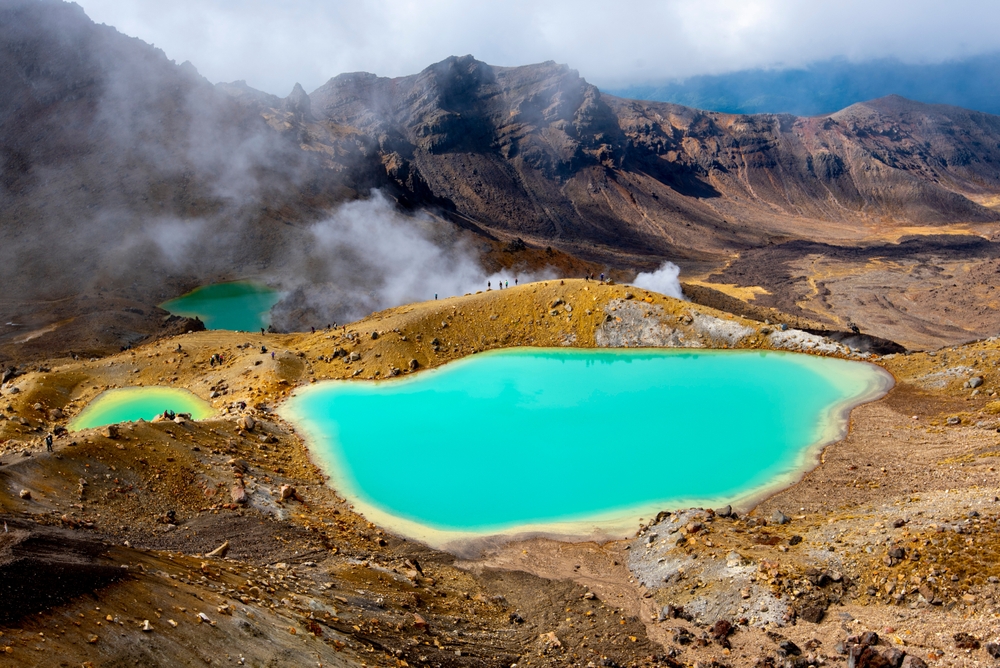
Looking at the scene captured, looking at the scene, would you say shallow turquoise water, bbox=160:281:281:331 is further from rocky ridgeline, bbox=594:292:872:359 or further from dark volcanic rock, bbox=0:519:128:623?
dark volcanic rock, bbox=0:519:128:623

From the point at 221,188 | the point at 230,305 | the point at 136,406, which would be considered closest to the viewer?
the point at 136,406

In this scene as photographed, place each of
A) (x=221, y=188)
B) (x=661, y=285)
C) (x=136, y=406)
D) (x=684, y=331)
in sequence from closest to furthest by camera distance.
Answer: (x=136, y=406) → (x=684, y=331) → (x=661, y=285) → (x=221, y=188)

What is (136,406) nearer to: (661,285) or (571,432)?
(571,432)

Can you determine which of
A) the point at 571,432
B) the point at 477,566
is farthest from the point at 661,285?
the point at 477,566

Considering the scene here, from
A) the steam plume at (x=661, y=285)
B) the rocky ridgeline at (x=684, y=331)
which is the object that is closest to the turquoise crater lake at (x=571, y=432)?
the rocky ridgeline at (x=684, y=331)

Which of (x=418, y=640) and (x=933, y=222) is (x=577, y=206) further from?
(x=418, y=640)

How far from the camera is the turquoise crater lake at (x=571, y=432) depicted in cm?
3069

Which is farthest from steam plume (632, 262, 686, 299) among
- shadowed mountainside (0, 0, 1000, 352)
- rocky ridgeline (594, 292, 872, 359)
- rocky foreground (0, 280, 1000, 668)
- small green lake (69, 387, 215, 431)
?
small green lake (69, 387, 215, 431)

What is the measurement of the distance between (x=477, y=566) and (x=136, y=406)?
3007 cm

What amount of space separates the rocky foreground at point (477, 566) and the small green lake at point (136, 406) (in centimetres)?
360

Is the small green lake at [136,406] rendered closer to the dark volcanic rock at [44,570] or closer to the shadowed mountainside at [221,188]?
the shadowed mountainside at [221,188]

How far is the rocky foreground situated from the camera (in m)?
15.6

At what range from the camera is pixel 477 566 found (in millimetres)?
26000

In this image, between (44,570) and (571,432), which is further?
(571,432)
